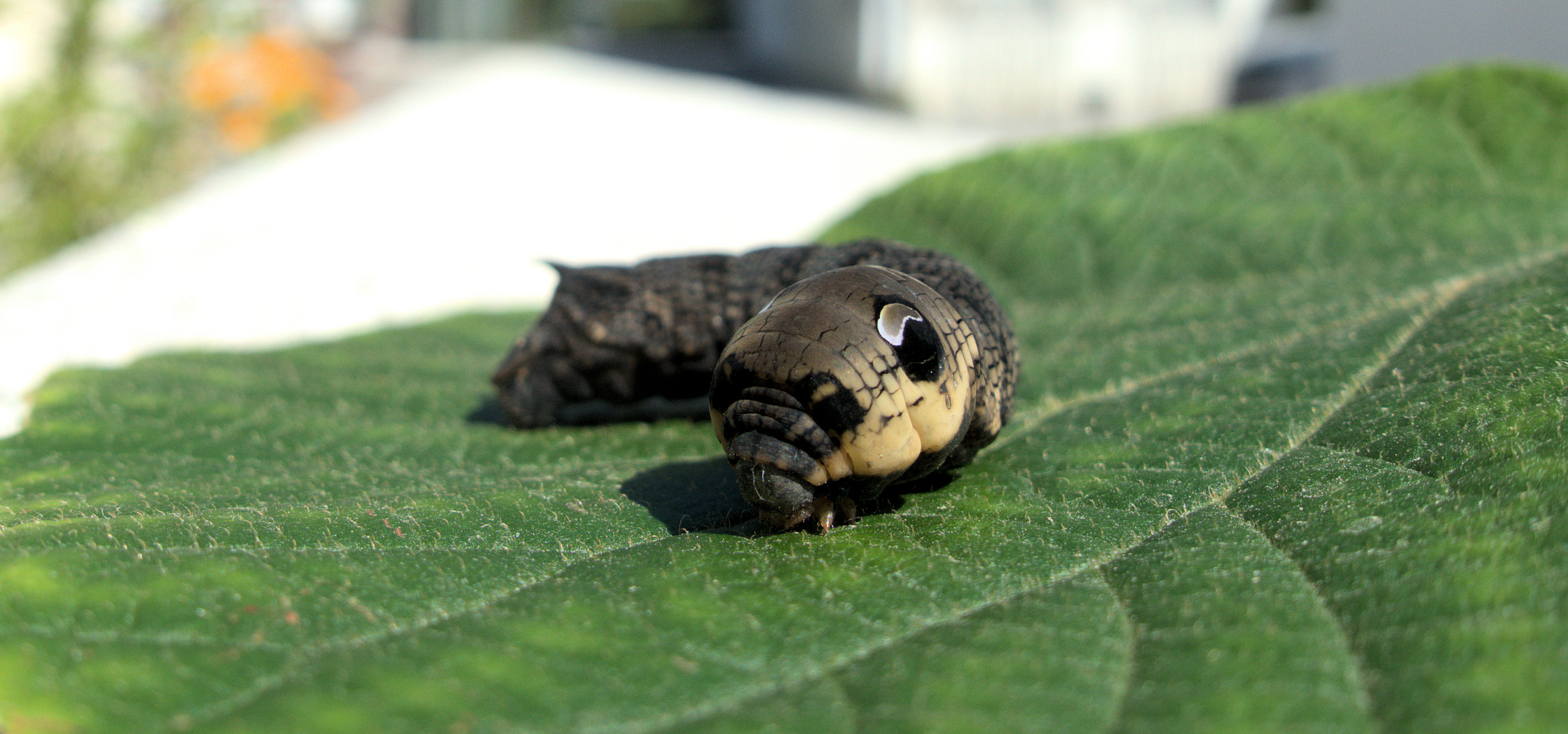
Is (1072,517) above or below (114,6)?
below

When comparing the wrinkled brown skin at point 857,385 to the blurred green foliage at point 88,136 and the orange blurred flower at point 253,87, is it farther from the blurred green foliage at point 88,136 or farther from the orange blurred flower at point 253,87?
the orange blurred flower at point 253,87

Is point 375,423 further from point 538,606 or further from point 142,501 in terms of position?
point 538,606

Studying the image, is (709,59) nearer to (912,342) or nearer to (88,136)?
(88,136)

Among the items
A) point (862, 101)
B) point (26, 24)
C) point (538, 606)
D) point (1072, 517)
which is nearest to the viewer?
point (538, 606)

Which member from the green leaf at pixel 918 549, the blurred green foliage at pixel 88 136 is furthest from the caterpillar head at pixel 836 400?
the blurred green foliage at pixel 88 136

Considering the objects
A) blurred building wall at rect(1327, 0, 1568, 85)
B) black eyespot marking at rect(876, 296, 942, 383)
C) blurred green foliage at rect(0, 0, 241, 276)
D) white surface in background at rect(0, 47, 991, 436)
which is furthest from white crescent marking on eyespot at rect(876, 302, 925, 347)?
blurred green foliage at rect(0, 0, 241, 276)

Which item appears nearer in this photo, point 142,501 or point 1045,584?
point 1045,584

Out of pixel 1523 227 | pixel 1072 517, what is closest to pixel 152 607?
pixel 1072 517
